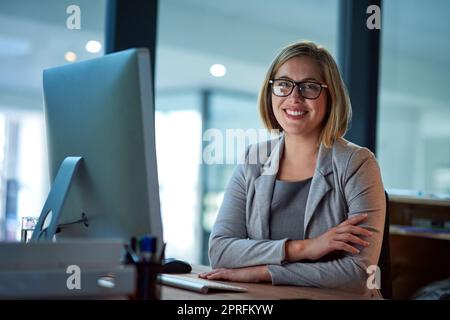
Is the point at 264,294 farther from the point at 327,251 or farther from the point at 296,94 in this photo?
the point at 296,94

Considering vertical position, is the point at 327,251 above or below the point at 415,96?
below

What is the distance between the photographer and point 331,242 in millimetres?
1725

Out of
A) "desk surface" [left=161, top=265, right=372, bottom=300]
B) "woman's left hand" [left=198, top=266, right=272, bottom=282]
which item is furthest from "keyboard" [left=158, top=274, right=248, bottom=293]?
"woman's left hand" [left=198, top=266, right=272, bottom=282]

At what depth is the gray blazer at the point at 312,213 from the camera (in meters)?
1.73

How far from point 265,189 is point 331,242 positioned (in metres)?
0.32

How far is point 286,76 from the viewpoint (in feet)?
6.59

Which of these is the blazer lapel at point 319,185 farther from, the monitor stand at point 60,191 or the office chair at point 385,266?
A: the monitor stand at point 60,191

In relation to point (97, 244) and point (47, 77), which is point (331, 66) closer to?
point (47, 77)

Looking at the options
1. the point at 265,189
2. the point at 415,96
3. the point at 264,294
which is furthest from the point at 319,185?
the point at 415,96

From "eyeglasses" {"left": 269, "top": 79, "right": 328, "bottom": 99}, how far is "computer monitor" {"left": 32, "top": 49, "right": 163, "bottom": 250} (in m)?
0.73

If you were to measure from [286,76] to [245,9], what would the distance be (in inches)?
70.7

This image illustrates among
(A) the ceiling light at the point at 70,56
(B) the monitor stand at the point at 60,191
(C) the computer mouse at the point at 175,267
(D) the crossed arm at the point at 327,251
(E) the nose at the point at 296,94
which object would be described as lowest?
(C) the computer mouse at the point at 175,267

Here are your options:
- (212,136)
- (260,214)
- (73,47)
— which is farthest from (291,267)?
(212,136)

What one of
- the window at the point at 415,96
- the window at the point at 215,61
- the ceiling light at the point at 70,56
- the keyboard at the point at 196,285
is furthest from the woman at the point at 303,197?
the window at the point at 415,96
